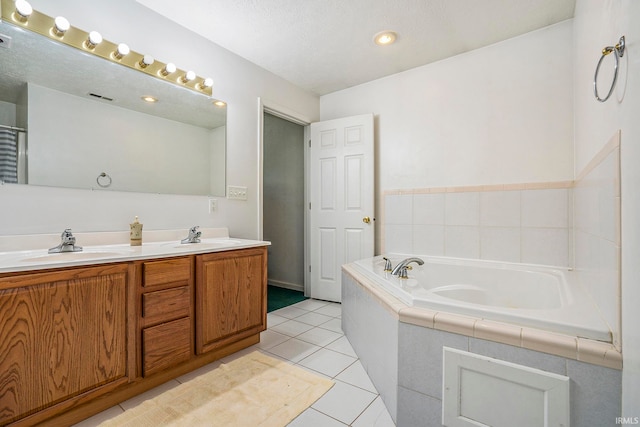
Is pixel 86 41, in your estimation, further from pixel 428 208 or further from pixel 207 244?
pixel 428 208

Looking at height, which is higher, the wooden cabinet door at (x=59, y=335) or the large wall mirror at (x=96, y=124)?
the large wall mirror at (x=96, y=124)

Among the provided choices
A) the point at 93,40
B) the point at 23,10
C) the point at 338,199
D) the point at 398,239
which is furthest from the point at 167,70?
the point at 398,239

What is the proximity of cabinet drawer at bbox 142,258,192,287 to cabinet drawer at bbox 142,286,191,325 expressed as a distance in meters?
0.05

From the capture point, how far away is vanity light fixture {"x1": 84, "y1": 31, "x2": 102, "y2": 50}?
64.6 inches

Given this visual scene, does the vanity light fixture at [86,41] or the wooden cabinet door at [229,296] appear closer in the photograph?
the vanity light fixture at [86,41]

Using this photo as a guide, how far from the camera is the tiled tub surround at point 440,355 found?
87cm

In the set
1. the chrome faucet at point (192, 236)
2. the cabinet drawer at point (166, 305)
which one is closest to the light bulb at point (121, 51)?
the chrome faucet at point (192, 236)

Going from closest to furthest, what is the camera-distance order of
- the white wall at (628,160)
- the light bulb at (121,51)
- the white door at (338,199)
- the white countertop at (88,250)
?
the white wall at (628,160) < the white countertop at (88,250) < the light bulb at (121,51) < the white door at (338,199)

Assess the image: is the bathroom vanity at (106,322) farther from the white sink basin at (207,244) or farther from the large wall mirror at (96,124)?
the large wall mirror at (96,124)

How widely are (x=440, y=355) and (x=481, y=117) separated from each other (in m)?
2.09

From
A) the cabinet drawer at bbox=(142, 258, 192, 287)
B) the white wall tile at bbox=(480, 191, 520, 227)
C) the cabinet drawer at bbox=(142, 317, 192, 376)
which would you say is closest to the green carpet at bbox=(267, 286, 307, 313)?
the cabinet drawer at bbox=(142, 317, 192, 376)

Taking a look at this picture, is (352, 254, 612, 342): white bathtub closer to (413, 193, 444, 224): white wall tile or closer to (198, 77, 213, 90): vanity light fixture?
(413, 193, 444, 224): white wall tile

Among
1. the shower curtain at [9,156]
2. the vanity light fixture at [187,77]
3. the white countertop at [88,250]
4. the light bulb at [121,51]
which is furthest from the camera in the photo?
the vanity light fixture at [187,77]

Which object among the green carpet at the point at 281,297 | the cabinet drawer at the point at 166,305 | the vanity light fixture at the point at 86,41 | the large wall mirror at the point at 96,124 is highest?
the vanity light fixture at the point at 86,41
